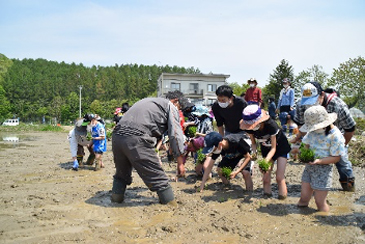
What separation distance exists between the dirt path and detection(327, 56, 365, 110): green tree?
81.6ft

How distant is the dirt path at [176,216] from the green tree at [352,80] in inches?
980

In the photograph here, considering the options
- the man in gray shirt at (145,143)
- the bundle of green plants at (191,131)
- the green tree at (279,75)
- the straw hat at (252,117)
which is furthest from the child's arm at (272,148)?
the green tree at (279,75)

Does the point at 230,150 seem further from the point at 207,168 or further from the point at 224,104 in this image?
the point at 224,104

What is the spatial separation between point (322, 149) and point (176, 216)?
2345mm

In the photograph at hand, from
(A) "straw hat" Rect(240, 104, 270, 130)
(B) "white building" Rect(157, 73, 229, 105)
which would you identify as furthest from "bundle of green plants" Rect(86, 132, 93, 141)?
(B) "white building" Rect(157, 73, 229, 105)

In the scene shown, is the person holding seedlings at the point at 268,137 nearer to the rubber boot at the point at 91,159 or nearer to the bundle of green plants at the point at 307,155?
the bundle of green plants at the point at 307,155

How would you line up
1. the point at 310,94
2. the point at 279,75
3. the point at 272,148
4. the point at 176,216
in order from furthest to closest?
the point at 279,75, the point at 310,94, the point at 272,148, the point at 176,216

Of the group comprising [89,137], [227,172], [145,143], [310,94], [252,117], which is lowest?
[227,172]

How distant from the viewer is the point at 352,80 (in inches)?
1136

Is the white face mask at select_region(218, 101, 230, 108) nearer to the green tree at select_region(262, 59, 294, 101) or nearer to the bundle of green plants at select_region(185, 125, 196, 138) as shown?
the bundle of green plants at select_region(185, 125, 196, 138)

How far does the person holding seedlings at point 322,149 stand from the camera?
4590mm

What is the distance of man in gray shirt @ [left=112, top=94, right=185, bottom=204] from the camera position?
4.90m

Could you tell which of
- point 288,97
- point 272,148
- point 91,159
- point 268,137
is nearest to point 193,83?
point 288,97

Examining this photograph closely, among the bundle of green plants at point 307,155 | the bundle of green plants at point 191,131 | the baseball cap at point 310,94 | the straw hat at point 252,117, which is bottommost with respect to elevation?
the bundle of green plants at point 307,155
